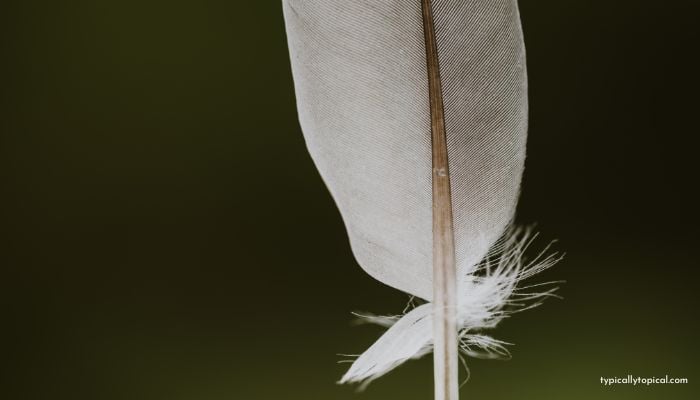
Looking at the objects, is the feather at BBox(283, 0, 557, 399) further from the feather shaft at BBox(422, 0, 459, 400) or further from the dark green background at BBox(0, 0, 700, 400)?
the dark green background at BBox(0, 0, 700, 400)

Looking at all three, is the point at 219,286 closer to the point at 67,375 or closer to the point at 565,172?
the point at 67,375

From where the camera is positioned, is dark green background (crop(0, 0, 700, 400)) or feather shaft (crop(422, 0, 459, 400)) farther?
dark green background (crop(0, 0, 700, 400))

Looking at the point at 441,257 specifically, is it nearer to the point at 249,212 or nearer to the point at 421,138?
the point at 421,138

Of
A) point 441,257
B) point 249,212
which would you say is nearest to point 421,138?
point 441,257

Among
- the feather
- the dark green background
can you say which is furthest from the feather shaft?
the dark green background

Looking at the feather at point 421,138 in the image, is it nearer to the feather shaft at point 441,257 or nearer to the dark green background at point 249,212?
the feather shaft at point 441,257
